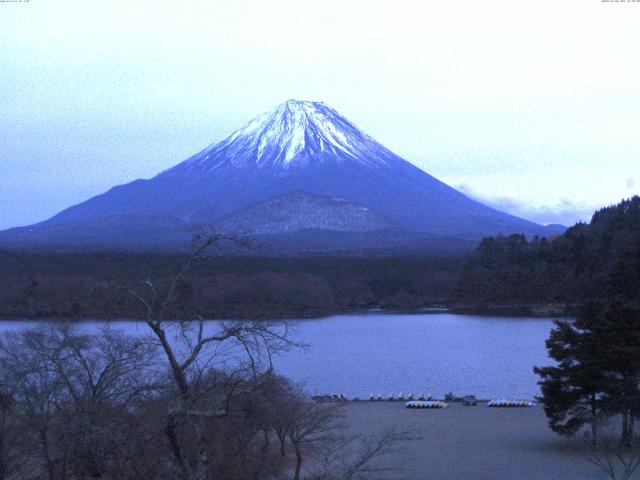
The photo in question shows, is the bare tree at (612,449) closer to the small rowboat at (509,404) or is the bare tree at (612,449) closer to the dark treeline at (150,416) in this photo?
the dark treeline at (150,416)

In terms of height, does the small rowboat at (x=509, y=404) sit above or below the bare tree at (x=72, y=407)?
below

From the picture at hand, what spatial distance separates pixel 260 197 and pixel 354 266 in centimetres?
3472

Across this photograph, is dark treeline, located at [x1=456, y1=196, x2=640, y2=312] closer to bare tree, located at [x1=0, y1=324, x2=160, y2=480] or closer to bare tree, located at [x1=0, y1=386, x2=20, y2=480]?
bare tree, located at [x1=0, y1=324, x2=160, y2=480]

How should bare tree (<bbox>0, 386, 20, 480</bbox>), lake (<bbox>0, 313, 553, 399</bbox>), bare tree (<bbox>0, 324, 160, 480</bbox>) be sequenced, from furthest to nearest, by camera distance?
lake (<bbox>0, 313, 553, 399</bbox>) < bare tree (<bbox>0, 386, 20, 480</bbox>) < bare tree (<bbox>0, 324, 160, 480</bbox>)

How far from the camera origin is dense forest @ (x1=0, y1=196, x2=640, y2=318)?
3903 centimetres

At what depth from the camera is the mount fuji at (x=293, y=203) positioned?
80.8 metres

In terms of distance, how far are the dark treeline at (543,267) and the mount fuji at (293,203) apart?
2666cm

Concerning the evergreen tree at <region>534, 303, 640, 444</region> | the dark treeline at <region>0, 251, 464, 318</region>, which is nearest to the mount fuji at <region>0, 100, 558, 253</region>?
the dark treeline at <region>0, 251, 464, 318</region>

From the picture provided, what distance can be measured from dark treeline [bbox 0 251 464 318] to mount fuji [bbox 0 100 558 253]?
17.5 m

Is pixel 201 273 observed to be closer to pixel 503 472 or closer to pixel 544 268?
pixel 544 268

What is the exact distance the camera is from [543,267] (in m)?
45.4

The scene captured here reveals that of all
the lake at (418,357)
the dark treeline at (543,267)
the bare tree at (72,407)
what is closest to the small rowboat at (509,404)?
the lake at (418,357)

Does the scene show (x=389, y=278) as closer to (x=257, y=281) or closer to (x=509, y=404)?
(x=257, y=281)

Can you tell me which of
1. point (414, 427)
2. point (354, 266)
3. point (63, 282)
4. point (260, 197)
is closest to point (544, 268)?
point (354, 266)
